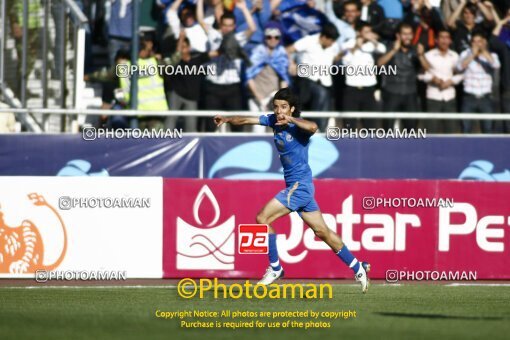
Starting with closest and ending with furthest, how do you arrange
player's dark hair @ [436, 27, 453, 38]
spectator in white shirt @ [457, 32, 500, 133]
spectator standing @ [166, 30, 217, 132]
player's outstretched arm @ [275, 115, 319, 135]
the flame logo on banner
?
player's outstretched arm @ [275, 115, 319, 135] < the flame logo on banner < spectator standing @ [166, 30, 217, 132] < player's dark hair @ [436, 27, 453, 38] < spectator in white shirt @ [457, 32, 500, 133]

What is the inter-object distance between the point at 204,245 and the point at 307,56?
13.6 ft

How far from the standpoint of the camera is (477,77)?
1855 cm

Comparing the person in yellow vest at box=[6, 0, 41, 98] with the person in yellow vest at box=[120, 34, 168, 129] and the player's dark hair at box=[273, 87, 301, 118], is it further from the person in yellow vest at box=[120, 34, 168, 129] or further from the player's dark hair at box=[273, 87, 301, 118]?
the player's dark hair at box=[273, 87, 301, 118]

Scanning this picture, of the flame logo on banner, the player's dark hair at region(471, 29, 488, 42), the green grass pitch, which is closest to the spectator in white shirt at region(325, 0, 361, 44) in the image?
the player's dark hair at region(471, 29, 488, 42)

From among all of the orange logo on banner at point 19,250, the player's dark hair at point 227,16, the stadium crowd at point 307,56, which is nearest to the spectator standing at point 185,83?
the stadium crowd at point 307,56

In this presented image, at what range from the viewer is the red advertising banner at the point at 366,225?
1553cm

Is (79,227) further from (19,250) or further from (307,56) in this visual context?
(307,56)

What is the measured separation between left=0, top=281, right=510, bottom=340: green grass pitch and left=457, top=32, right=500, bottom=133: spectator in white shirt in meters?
4.61

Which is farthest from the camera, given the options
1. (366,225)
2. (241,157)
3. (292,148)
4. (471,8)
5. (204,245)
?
(471,8)

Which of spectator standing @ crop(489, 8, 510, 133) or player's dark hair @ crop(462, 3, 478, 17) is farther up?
player's dark hair @ crop(462, 3, 478, 17)

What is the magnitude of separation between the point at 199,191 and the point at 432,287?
3492 mm

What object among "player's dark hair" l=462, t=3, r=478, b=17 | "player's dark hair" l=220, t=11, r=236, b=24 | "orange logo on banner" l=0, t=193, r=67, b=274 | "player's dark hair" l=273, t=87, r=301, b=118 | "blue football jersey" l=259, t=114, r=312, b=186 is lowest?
"orange logo on banner" l=0, t=193, r=67, b=274

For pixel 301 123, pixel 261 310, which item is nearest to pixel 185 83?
pixel 301 123

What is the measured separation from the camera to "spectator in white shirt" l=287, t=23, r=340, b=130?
17906mm
